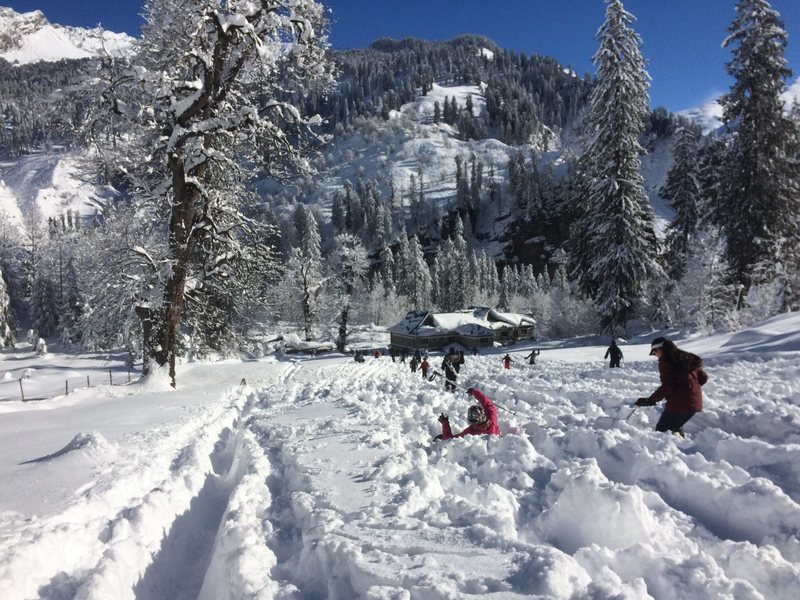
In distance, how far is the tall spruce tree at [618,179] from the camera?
84.2 ft

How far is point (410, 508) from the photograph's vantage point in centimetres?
453

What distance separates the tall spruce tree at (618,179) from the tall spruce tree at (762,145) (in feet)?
14.1

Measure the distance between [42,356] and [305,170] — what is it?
47488 millimetres

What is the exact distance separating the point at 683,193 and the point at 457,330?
Answer: 104 ft

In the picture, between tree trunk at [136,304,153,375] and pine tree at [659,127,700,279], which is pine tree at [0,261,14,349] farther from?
pine tree at [659,127,700,279]

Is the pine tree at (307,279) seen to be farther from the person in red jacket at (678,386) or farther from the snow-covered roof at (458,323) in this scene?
the person in red jacket at (678,386)

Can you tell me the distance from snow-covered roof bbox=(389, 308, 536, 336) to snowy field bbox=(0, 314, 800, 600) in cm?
5224

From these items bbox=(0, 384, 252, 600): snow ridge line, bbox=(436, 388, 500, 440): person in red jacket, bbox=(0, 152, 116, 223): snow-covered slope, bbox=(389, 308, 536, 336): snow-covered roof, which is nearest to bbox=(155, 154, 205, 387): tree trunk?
bbox=(0, 384, 252, 600): snow ridge line

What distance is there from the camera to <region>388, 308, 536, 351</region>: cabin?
60.6m

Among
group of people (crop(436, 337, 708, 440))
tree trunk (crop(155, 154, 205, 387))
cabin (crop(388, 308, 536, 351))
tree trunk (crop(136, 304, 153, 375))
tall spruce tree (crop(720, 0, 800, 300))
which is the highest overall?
tall spruce tree (crop(720, 0, 800, 300))

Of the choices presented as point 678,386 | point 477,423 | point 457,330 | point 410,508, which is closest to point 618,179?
point 678,386

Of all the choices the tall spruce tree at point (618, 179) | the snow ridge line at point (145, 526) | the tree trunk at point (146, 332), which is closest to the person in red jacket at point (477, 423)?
the snow ridge line at point (145, 526)

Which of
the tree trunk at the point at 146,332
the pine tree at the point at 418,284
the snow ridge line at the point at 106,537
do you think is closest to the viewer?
the snow ridge line at the point at 106,537

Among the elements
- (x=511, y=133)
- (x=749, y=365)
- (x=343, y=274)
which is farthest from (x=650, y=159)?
(x=749, y=365)
